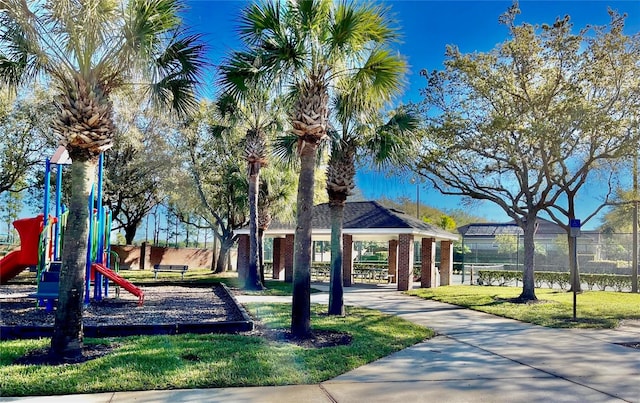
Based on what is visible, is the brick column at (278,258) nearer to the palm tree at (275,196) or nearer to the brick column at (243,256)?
the brick column at (243,256)

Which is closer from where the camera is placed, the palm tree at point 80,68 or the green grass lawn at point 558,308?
the palm tree at point 80,68

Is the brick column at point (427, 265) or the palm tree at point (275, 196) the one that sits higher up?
the palm tree at point (275, 196)

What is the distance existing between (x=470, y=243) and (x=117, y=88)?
148 ft

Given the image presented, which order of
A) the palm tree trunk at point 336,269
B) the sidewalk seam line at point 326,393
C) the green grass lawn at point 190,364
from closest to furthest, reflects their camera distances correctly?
the sidewalk seam line at point 326,393 < the green grass lawn at point 190,364 < the palm tree trunk at point 336,269

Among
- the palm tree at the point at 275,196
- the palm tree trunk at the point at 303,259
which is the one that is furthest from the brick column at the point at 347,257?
the palm tree trunk at the point at 303,259

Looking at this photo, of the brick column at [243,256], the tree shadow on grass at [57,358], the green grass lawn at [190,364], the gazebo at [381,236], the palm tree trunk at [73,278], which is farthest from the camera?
the brick column at [243,256]

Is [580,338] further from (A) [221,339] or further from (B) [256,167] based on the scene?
(B) [256,167]

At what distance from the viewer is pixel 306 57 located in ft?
29.2

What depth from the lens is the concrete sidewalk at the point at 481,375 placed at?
5.50 m

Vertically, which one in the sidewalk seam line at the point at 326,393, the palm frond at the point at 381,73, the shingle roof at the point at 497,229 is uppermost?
the palm frond at the point at 381,73

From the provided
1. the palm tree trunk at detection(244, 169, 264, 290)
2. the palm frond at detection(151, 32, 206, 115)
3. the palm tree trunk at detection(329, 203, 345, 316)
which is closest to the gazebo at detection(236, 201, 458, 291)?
the palm tree trunk at detection(244, 169, 264, 290)

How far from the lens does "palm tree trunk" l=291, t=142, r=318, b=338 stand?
28.6 feet

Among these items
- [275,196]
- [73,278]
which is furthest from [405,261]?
[73,278]

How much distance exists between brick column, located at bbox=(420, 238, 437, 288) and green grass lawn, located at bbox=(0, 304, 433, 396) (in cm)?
1331
